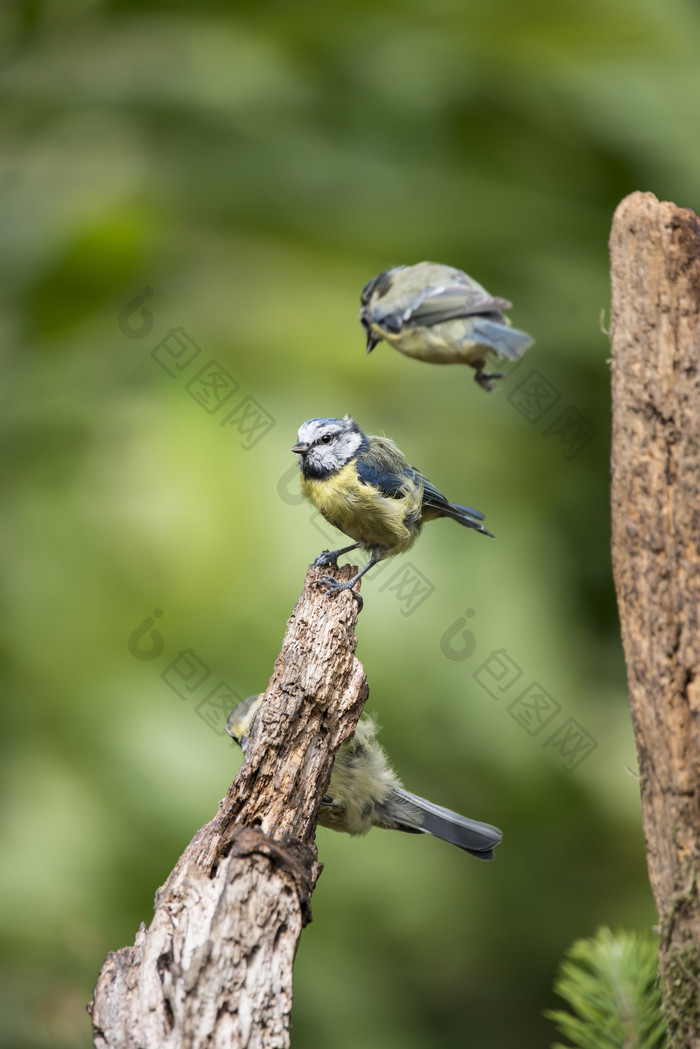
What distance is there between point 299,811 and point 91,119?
3.44 metres

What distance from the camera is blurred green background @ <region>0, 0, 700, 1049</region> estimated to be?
3273 mm

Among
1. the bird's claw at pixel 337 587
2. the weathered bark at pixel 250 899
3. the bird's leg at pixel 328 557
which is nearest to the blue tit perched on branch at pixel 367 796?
the bird's leg at pixel 328 557

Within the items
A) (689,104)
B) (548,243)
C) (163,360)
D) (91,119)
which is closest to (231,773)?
(163,360)

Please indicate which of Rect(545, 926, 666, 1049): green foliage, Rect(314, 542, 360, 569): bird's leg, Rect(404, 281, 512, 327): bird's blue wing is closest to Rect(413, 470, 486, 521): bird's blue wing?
Rect(314, 542, 360, 569): bird's leg

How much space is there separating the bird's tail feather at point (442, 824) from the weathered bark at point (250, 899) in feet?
2.28

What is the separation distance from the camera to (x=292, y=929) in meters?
1.42

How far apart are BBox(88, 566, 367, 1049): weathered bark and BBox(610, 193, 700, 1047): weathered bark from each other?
0.54 meters

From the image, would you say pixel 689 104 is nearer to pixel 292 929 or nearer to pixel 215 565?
pixel 215 565

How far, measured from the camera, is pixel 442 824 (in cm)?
237

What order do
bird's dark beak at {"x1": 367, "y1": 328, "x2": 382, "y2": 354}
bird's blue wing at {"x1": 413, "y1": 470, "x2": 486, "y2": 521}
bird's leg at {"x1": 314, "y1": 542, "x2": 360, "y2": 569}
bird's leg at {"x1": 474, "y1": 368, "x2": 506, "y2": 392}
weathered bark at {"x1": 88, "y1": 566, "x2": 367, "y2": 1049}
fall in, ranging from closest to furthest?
1. weathered bark at {"x1": 88, "y1": 566, "x2": 367, "y2": 1049}
2. bird's leg at {"x1": 474, "y1": 368, "x2": 506, "y2": 392}
3. bird's dark beak at {"x1": 367, "y1": 328, "x2": 382, "y2": 354}
4. bird's leg at {"x1": 314, "y1": 542, "x2": 360, "y2": 569}
5. bird's blue wing at {"x1": 413, "y1": 470, "x2": 486, "y2": 521}

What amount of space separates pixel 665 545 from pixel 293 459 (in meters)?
2.15

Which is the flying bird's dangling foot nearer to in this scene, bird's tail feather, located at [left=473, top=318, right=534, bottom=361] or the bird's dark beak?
bird's tail feather, located at [left=473, top=318, right=534, bottom=361]

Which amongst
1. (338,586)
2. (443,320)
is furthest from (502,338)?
(338,586)

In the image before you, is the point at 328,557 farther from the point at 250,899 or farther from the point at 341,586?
the point at 250,899
